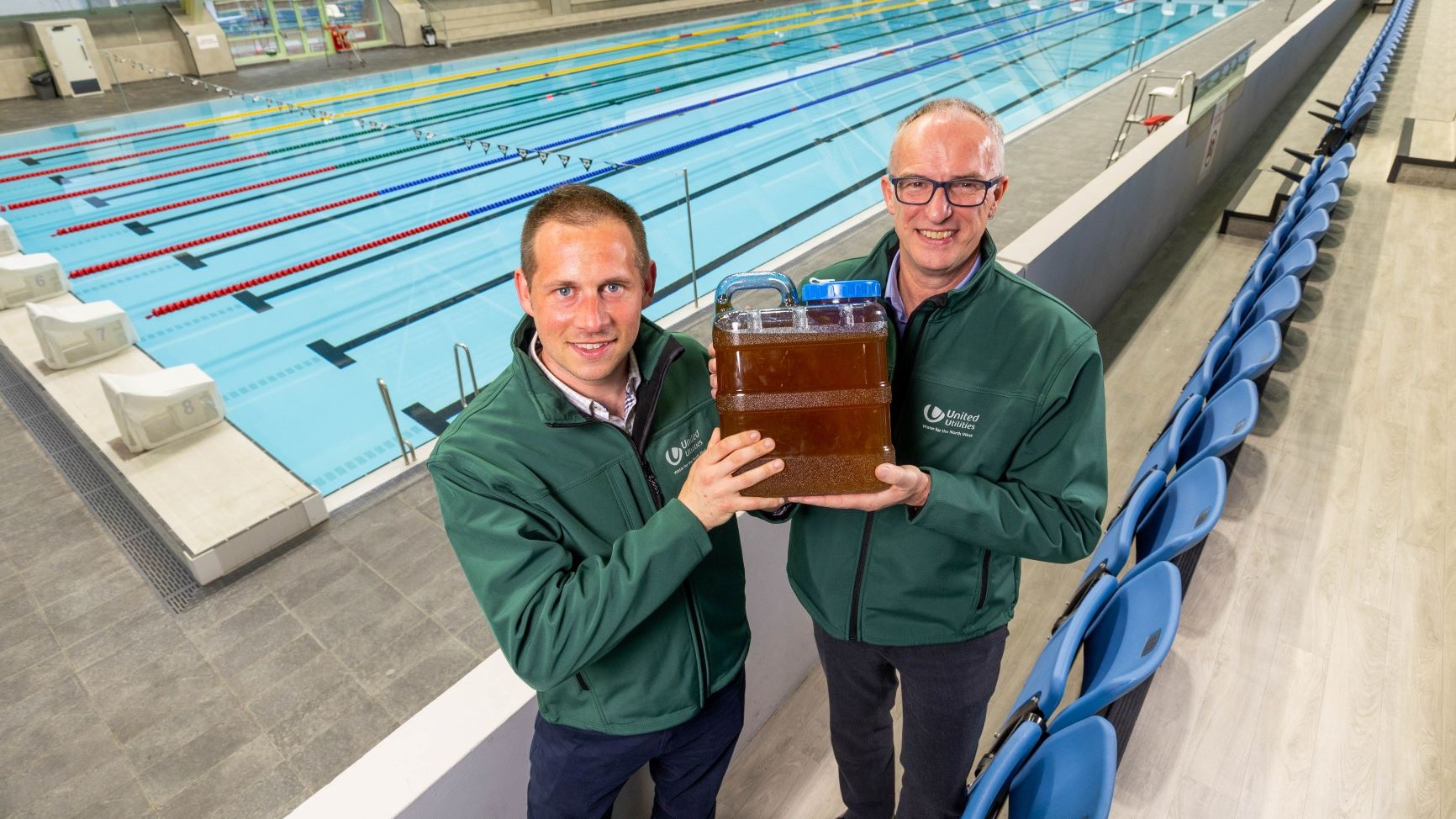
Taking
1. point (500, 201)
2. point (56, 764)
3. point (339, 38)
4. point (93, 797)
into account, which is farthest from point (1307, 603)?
point (339, 38)

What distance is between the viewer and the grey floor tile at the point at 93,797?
7.73 feet

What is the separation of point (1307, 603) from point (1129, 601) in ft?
3.72

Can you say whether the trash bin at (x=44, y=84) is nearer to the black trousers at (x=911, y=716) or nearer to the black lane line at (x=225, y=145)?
the black lane line at (x=225, y=145)

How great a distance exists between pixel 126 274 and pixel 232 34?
925 centimetres

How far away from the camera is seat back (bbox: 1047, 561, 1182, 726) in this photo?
1.32 m

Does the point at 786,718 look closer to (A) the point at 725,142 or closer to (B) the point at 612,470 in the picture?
(B) the point at 612,470

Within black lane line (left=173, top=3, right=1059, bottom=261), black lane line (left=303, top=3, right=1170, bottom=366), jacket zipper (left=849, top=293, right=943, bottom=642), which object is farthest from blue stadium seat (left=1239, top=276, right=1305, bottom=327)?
black lane line (left=173, top=3, right=1059, bottom=261)

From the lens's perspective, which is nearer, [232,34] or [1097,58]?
[1097,58]

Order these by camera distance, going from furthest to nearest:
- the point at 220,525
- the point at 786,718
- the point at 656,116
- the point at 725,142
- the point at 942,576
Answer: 1. the point at 656,116
2. the point at 725,142
3. the point at 220,525
4. the point at 786,718
5. the point at 942,576

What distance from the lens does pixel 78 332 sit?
444 centimetres

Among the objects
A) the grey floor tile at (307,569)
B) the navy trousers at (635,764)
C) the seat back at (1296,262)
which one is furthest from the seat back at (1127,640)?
the grey floor tile at (307,569)

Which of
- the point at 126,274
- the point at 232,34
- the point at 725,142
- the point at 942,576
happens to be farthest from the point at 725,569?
the point at 232,34

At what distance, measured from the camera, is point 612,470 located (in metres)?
1.11

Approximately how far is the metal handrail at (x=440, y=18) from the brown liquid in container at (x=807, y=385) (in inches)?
633
